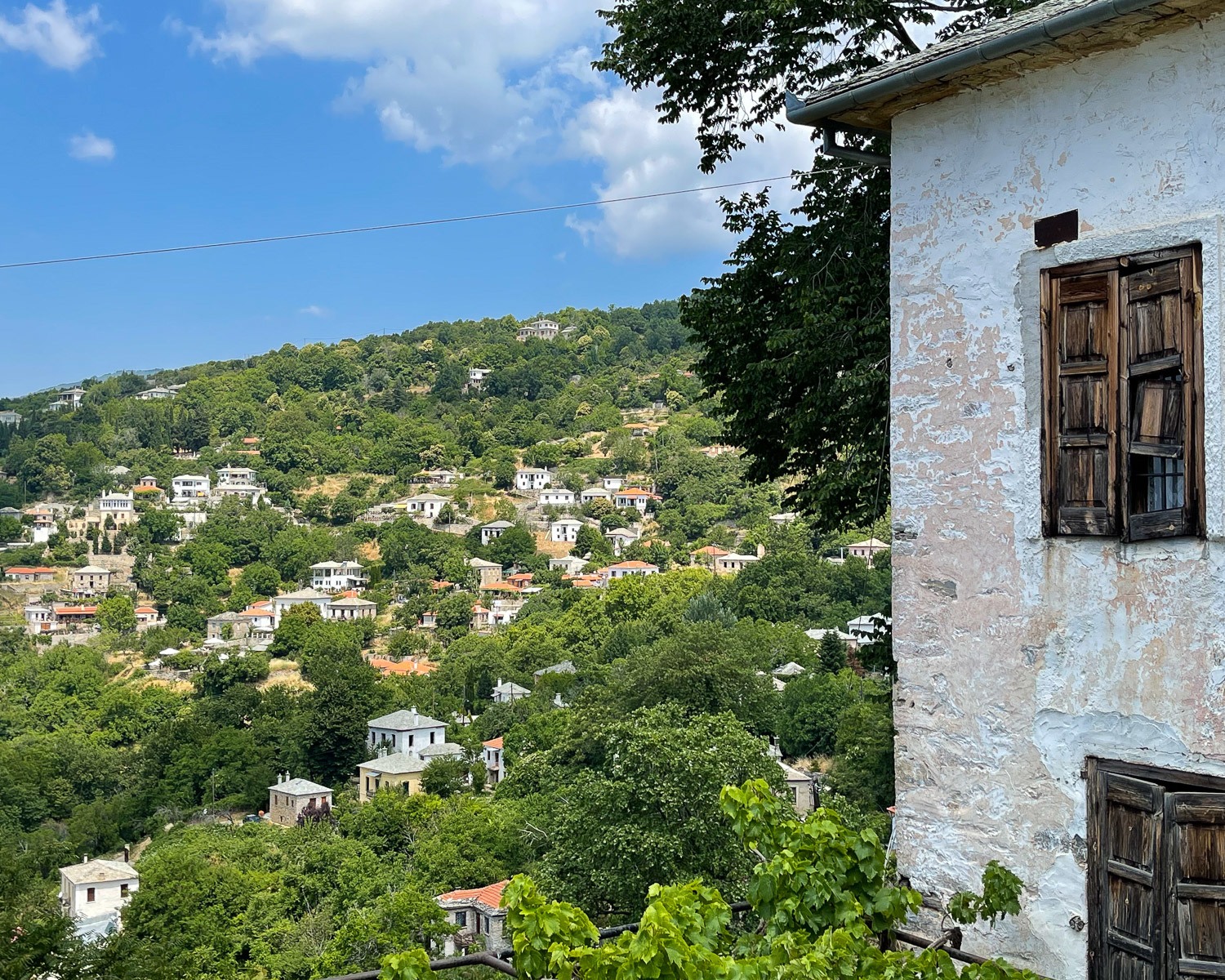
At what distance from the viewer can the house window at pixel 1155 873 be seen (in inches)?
165

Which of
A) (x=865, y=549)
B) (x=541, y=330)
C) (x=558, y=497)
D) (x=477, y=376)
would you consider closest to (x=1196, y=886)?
(x=865, y=549)

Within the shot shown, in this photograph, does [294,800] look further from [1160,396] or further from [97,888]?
[1160,396]

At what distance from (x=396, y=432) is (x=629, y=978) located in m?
152

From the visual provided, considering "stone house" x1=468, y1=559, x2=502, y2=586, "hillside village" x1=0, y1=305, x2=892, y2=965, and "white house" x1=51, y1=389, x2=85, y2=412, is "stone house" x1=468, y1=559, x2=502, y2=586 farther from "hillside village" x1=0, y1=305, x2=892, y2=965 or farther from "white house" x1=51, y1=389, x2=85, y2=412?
"white house" x1=51, y1=389, x2=85, y2=412

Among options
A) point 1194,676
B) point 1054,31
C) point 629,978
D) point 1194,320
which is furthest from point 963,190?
point 629,978

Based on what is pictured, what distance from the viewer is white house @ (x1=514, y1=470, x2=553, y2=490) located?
137250 millimetres

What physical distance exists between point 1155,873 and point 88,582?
119 meters

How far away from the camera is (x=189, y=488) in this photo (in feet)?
453

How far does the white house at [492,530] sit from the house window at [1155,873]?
116575 millimetres

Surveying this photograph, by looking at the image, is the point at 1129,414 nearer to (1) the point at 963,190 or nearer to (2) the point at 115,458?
(1) the point at 963,190

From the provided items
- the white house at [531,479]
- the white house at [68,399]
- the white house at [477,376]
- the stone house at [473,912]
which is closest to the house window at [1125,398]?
the stone house at [473,912]

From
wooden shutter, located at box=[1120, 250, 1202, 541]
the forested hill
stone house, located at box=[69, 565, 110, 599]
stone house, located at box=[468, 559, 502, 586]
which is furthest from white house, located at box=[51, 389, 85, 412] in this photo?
wooden shutter, located at box=[1120, 250, 1202, 541]

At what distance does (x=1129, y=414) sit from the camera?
179 inches

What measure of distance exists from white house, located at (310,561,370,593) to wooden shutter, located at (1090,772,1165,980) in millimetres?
112178
